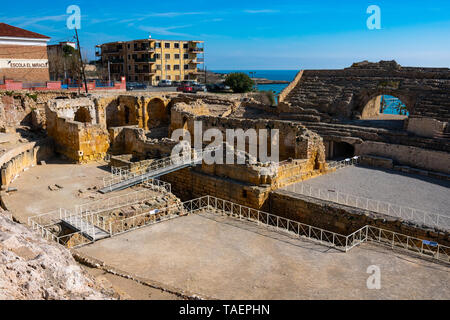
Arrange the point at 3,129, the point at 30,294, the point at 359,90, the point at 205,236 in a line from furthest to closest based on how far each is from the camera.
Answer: the point at 359,90, the point at 3,129, the point at 205,236, the point at 30,294

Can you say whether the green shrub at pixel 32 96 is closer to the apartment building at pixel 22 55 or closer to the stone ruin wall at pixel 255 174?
the apartment building at pixel 22 55

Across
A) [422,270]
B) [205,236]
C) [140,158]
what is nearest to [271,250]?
[205,236]

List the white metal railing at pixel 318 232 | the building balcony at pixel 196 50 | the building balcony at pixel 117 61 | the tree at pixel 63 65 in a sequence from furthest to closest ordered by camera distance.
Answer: the building balcony at pixel 196 50 → the building balcony at pixel 117 61 → the tree at pixel 63 65 → the white metal railing at pixel 318 232

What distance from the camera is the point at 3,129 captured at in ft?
89.1

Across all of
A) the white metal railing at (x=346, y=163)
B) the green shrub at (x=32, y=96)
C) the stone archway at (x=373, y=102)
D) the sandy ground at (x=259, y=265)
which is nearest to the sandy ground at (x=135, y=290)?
the sandy ground at (x=259, y=265)

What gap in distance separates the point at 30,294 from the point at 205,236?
8213 millimetres

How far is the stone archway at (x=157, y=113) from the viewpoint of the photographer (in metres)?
34.4

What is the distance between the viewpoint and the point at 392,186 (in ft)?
58.9

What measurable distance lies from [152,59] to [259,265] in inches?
2005

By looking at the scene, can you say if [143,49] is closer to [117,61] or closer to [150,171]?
[117,61]

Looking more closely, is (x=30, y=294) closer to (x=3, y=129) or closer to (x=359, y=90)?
(x=3, y=129)

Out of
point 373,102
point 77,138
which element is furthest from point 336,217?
point 373,102

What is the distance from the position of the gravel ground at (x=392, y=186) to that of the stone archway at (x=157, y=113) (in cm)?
1878

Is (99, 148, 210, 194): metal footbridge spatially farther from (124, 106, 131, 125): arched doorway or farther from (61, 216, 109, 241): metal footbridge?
(124, 106, 131, 125): arched doorway
